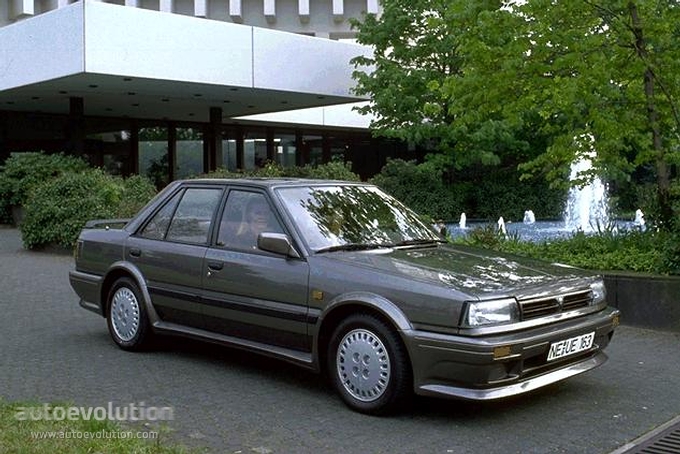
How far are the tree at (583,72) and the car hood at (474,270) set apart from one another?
4116 millimetres

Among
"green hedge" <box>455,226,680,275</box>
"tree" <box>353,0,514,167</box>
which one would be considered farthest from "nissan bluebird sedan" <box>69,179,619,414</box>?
"tree" <box>353,0,514,167</box>

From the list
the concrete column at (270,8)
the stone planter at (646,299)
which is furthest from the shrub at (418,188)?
the stone planter at (646,299)

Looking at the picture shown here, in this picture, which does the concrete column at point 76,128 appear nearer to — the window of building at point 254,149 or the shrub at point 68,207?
the shrub at point 68,207

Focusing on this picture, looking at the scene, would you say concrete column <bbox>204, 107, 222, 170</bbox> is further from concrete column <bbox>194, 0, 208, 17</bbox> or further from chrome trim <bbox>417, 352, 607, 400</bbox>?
chrome trim <bbox>417, 352, 607, 400</bbox>

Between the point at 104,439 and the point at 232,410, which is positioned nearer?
the point at 104,439

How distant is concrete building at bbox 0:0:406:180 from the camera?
63.4 ft

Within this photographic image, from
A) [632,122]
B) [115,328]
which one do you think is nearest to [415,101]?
[632,122]

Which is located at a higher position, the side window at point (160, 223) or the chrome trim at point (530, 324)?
the side window at point (160, 223)

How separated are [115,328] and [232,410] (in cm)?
231

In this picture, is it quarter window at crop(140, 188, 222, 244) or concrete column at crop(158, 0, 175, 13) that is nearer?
quarter window at crop(140, 188, 222, 244)

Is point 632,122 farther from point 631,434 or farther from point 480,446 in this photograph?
point 480,446

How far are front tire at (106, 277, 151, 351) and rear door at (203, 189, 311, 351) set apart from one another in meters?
0.91

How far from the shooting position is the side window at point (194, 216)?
6645 millimetres

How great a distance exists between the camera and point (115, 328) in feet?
23.9
